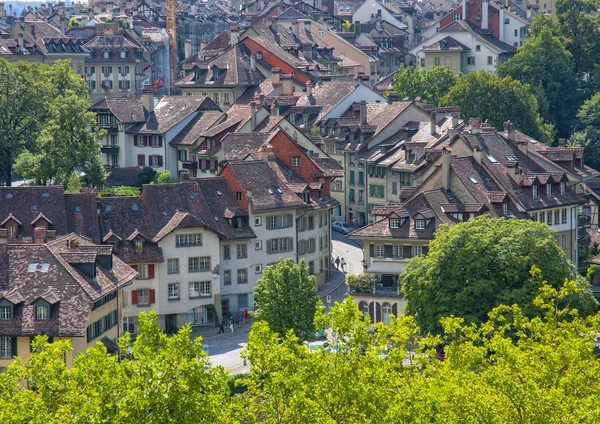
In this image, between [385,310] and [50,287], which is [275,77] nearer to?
[385,310]

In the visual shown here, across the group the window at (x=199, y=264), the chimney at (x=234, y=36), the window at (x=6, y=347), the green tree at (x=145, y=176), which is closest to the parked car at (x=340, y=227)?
the green tree at (x=145, y=176)

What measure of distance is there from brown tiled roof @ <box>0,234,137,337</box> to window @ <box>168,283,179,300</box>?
14340 millimetres

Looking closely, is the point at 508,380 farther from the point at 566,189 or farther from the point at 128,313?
the point at 566,189

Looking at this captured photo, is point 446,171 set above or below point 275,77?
below

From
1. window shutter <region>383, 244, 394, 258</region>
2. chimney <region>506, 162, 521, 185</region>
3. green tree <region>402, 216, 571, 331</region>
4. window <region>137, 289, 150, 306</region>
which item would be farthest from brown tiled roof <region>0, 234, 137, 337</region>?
chimney <region>506, 162, 521, 185</region>

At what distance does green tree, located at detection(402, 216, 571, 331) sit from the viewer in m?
100

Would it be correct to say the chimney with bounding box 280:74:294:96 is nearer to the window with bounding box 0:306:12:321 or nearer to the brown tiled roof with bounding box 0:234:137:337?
the brown tiled roof with bounding box 0:234:137:337

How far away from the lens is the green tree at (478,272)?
100 m

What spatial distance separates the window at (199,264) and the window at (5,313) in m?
22.4

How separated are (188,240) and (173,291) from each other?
3680 mm

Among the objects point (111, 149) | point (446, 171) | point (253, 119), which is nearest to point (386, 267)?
point (446, 171)

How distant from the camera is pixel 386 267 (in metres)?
115

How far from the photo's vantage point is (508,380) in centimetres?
6500

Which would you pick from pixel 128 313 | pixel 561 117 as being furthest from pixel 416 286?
pixel 561 117
